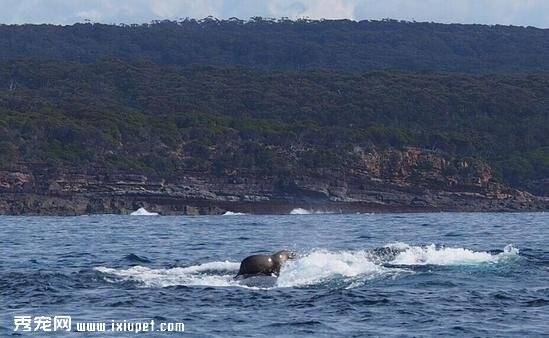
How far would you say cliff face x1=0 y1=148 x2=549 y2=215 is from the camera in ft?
336

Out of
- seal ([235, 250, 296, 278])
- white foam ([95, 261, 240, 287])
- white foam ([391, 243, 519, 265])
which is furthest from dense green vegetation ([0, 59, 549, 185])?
seal ([235, 250, 296, 278])

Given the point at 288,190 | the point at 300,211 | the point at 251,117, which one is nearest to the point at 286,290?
the point at 300,211

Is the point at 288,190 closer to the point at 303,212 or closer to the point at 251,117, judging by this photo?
the point at 303,212

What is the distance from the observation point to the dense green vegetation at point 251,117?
11288 cm

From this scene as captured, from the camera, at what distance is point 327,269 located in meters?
34.2

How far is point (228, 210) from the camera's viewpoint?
105250 mm

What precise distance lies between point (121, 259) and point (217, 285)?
10.2 meters

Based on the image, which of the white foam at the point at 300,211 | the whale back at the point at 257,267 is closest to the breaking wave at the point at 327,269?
the whale back at the point at 257,267

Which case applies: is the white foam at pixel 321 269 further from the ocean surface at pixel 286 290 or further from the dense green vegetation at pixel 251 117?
the dense green vegetation at pixel 251 117

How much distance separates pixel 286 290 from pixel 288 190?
260 ft

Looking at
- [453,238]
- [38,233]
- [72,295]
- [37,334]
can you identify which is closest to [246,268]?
[72,295]

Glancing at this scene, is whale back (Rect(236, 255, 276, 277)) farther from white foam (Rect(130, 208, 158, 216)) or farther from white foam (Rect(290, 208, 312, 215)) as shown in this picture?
white foam (Rect(290, 208, 312, 215))

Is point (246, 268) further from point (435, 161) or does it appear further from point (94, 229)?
A: point (435, 161)

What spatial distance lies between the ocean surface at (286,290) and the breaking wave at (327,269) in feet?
0.15
